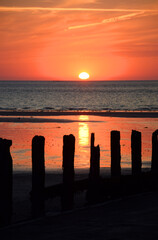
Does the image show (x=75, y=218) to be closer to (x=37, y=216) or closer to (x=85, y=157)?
(x=37, y=216)

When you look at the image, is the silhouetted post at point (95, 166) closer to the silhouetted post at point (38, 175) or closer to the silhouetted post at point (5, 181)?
the silhouetted post at point (38, 175)

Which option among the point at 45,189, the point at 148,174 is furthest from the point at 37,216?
the point at 148,174

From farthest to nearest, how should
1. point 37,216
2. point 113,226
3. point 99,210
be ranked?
point 37,216 < point 99,210 < point 113,226

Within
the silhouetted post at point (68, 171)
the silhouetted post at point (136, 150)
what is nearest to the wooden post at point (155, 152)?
A: the silhouetted post at point (136, 150)

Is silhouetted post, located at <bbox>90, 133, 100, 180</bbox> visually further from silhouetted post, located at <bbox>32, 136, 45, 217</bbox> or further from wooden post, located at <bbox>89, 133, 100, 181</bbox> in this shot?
silhouetted post, located at <bbox>32, 136, 45, 217</bbox>

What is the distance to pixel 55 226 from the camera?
7.34m

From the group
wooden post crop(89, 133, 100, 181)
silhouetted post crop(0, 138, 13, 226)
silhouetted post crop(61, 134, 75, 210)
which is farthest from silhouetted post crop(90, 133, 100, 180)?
silhouetted post crop(0, 138, 13, 226)

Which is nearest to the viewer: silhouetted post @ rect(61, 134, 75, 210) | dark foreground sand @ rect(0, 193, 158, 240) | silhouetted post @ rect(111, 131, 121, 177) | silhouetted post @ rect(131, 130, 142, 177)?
dark foreground sand @ rect(0, 193, 158, 240)

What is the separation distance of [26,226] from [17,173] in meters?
6.74

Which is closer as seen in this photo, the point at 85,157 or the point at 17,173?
the point at 17,173

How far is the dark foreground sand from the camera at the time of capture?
20.5ft

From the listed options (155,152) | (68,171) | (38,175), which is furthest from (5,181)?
(155,152)

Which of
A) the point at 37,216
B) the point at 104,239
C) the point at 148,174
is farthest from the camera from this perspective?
the point at 148,174

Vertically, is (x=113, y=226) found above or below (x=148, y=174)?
below
